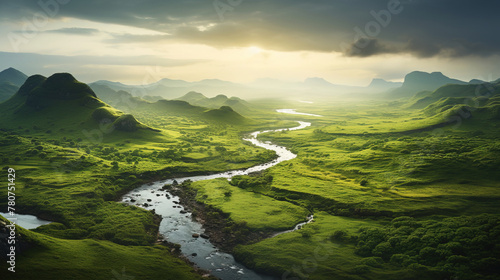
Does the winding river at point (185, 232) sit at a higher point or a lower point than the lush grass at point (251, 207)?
lower

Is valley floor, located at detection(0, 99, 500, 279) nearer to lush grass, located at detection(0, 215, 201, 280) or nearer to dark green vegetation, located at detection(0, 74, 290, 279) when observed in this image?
lush grass, located at detection(0, 215, 201, 280)

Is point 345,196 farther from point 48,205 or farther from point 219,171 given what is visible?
point 48,205

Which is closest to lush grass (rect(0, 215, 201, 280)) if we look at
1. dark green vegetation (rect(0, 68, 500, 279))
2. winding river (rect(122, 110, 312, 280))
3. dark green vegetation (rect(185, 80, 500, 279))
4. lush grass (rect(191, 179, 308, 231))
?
dark green vegetation (rect(0, 68, 500, 279))

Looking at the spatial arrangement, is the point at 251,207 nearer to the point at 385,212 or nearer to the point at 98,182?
the point at 385,212

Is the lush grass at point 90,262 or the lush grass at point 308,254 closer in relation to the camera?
the lush grass at point 90,262

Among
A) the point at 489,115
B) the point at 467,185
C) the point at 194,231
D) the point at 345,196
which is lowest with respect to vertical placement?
the point at 194,231

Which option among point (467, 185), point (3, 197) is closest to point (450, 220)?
point (467, 185)

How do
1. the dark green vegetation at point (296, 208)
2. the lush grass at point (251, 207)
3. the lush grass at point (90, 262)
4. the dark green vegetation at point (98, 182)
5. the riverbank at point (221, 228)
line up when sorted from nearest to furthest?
the lush grass at point (90, 262)
the dark green vegetation at point (98, 182)
the dark green vegetation at point (296, 208)
the riverbank at point (221, 228)
the lush grass at point (251, 207)

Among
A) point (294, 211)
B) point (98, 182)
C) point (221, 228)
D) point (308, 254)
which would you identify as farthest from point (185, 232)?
A: point (98, 182)

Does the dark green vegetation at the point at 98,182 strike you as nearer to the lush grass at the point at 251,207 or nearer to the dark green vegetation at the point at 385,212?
the lush grass at the point at 251,207

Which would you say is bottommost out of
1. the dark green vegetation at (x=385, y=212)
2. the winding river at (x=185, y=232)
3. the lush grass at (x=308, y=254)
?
the winding river at (x=185, y=232)

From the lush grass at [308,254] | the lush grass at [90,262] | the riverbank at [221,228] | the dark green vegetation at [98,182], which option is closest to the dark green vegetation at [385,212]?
the lush grass at [308,254]
